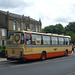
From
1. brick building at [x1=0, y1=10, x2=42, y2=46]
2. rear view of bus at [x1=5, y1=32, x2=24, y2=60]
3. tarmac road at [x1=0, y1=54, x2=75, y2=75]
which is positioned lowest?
tarmac road at [x1=0, y1=54, x2=75, y2=75]

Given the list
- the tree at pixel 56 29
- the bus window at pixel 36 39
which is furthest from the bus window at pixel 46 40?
the tree at pixel 56 29

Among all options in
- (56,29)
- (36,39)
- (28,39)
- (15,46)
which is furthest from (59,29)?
(15,46)

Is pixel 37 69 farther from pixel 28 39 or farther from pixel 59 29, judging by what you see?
pixel 59 29

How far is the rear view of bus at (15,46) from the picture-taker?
534 inches

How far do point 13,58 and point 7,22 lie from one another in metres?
29.9

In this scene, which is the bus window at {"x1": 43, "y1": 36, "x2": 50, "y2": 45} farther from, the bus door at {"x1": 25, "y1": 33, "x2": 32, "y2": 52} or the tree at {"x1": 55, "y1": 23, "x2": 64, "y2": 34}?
the tree at {"x1": 55, "y1": 23, "x2": 64, "y2": 34}

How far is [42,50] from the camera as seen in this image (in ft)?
53.0

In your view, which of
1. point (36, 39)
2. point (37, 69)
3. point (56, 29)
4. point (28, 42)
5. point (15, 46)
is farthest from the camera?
point (56, 29)

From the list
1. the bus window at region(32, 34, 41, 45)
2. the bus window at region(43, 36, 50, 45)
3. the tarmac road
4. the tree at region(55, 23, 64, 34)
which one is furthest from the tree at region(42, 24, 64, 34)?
the tarmac road

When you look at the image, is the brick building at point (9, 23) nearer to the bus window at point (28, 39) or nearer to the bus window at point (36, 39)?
the bus window at point (36, 39)

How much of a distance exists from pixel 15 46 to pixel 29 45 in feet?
4.41

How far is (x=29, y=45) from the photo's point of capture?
46.7 ft

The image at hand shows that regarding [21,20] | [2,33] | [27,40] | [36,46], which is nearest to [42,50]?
[36,46]

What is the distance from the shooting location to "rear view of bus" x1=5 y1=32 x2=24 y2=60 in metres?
13.6
